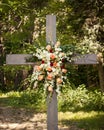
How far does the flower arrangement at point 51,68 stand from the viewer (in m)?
6.57

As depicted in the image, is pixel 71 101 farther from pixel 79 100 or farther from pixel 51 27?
pixel 51 27

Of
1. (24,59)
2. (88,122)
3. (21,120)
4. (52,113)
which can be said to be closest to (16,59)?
(24,59)

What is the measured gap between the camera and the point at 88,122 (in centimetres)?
1127

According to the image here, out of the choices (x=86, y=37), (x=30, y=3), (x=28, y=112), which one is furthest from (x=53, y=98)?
(x=30, y=3)

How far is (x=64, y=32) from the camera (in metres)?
12.9

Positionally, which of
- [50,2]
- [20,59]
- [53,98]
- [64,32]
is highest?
[50,2]

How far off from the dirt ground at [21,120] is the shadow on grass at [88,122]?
1.25ft

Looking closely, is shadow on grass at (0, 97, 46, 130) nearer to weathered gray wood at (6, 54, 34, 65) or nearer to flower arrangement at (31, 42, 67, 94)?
weathered gray wood at (6, 54, 34, 65)

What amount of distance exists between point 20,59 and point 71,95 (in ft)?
26.5

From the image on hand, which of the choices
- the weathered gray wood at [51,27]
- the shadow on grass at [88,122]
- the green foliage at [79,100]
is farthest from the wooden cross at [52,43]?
the green foliage at [79,100]

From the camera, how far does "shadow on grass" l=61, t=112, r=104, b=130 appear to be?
10.6m

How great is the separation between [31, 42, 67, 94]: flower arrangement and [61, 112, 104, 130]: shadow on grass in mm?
4127

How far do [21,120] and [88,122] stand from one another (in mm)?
2332

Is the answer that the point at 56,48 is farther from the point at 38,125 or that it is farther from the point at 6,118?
the point at 6,118
